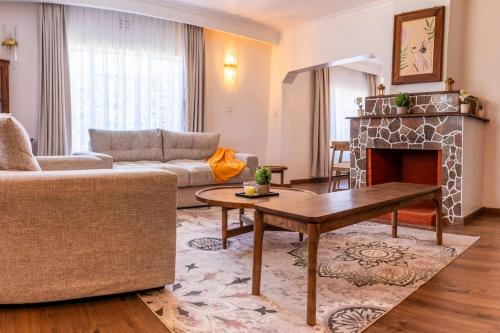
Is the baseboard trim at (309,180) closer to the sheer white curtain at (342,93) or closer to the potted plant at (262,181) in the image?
the sheer white curtain at (342,93)

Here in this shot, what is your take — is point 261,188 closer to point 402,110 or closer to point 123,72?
point 402,110

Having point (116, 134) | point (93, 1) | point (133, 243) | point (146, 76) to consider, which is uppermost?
point (93, 1)

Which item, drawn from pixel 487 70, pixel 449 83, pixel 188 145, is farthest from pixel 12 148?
pixel 487 70

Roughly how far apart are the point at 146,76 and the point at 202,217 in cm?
252

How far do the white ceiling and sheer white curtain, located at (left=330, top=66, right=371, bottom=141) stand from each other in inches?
96.4

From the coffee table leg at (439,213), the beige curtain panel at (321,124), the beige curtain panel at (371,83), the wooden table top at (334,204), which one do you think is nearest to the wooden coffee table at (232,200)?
the wooden table top at (334,204)

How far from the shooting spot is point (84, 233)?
1.86 metres

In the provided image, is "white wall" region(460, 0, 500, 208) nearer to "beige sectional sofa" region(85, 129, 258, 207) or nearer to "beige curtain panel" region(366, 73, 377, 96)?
"beige sectional sofa" region(85, 129, 258, 207)

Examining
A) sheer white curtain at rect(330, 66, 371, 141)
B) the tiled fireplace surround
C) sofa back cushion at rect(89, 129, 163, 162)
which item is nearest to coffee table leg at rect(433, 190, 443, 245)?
the tiled fireplace surround

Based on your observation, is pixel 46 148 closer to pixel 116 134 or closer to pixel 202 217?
pixel 116 134

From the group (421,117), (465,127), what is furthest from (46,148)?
(465,127)

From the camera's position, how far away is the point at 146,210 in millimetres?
1982

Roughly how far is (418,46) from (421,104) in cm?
71

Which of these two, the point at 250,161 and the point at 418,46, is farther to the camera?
the point at 250,161
